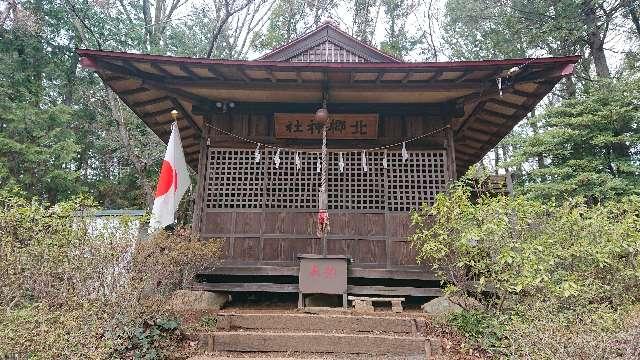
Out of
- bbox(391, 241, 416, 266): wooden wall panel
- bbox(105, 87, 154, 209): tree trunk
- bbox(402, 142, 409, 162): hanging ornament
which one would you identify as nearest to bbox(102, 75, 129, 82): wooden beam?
bbox(402, 142, 409, 162): hanging ornament

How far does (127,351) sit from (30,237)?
195 centimetres

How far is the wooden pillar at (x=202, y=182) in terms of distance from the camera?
8.23m

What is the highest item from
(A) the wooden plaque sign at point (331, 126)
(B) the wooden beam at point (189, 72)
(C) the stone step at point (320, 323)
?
(B) the wooden beam at point (189, 72)

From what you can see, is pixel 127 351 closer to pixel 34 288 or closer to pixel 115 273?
pixel 115 273

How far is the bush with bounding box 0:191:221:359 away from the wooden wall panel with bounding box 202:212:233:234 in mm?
1922

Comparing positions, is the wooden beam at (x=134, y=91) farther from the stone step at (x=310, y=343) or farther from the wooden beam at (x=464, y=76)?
the wooden beam at (x=464, y=76)

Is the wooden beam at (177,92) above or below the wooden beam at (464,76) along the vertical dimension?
below

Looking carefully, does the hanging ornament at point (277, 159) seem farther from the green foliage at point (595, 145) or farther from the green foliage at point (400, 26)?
the green foliage at point (400, 26)

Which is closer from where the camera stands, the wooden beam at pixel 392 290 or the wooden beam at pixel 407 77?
the wooden beam at pixel 407 77

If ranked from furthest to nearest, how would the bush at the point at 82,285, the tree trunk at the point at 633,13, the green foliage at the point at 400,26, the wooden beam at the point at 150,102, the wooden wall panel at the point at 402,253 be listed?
the green foliage at the point at 400,26
the tree trunk at the point at 633,13
the wooden beam at the point at 150,102
the wooden wall panel at the point at 402,253
the bush at the point at 82,285

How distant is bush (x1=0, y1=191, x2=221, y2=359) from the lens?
3.76 meters

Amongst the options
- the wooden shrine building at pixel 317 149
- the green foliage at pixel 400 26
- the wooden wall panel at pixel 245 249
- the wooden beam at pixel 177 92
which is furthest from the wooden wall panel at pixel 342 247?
the green foliage at pixel 400 26

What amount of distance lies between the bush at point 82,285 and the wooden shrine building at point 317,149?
220cm

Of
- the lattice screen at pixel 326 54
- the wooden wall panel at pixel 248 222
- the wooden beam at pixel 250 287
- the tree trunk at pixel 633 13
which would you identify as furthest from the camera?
the tree trunk at pixel 633 13
